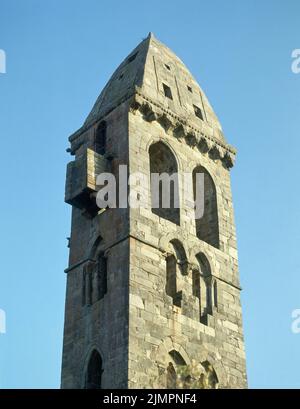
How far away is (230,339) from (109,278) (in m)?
4.82

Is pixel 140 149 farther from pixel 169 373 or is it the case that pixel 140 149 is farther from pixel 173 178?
pixel 169 373

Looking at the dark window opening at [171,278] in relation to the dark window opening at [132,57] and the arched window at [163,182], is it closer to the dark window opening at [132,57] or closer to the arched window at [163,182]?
the arched window at [163,182]

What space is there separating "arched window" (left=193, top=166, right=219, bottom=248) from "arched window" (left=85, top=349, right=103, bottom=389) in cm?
667

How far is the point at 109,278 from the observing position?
3064 centimetres

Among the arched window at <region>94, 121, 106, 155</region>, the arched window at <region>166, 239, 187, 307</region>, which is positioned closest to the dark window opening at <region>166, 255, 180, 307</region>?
the arched window at <region>166, 239, 187, 307</region>

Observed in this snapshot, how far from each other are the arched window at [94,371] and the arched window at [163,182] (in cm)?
590

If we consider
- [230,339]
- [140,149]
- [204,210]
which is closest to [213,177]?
[204,210]

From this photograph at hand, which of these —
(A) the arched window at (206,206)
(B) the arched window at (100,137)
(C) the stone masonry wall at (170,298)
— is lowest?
(C) the stone masonry wall at (170,298)

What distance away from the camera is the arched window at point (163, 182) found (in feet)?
111

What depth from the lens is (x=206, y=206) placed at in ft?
117

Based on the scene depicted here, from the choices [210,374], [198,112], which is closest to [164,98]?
[198,112]

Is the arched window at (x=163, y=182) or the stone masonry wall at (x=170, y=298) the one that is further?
the arched window at (x=163, y=182)

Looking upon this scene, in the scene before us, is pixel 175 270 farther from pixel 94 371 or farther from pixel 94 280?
pixel 94 371

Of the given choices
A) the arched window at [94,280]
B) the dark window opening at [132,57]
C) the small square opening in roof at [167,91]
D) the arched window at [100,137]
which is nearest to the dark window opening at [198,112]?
the small square opening in roof at [167,91]
